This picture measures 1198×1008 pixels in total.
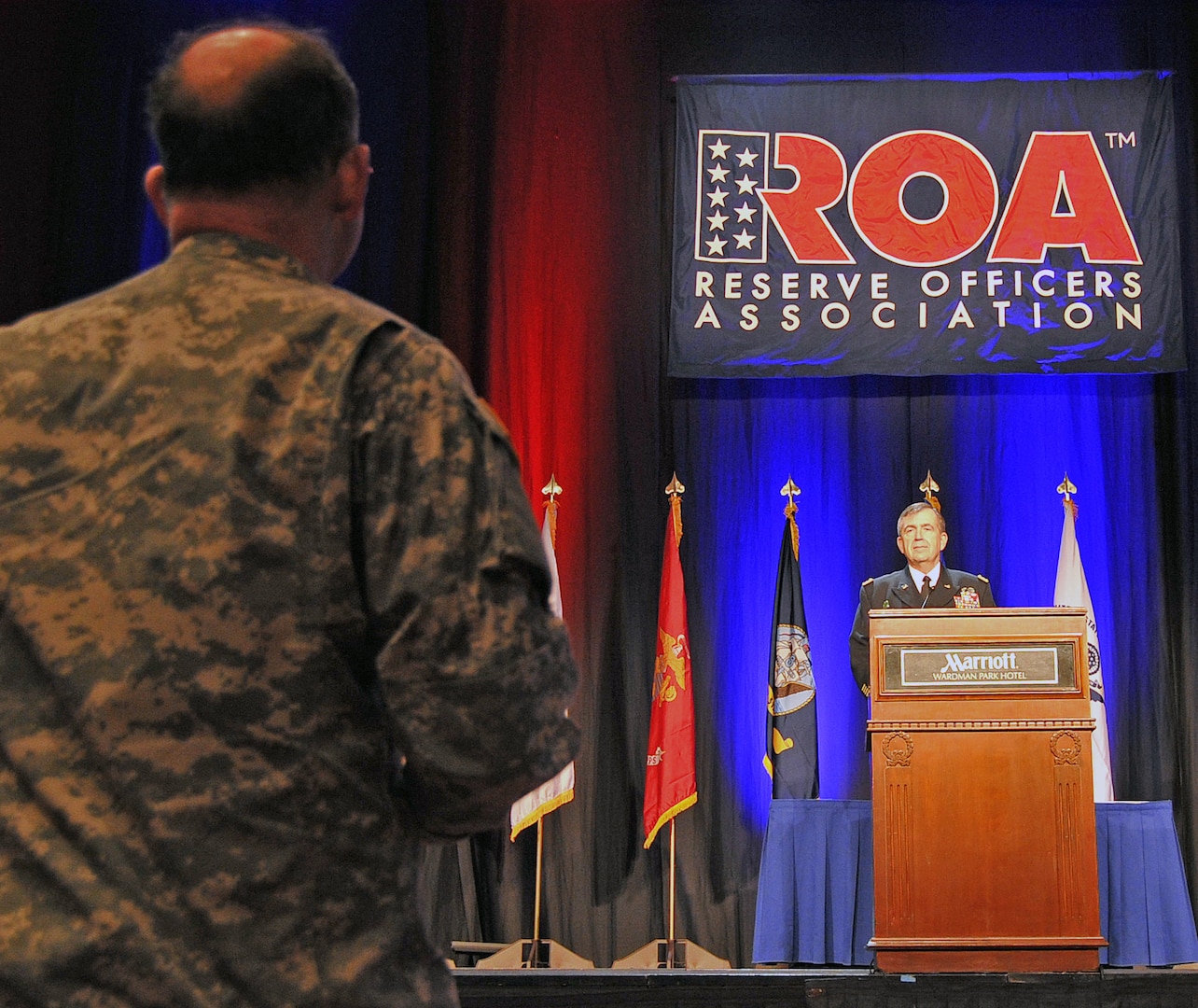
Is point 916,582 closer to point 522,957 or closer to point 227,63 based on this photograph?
point 522,957

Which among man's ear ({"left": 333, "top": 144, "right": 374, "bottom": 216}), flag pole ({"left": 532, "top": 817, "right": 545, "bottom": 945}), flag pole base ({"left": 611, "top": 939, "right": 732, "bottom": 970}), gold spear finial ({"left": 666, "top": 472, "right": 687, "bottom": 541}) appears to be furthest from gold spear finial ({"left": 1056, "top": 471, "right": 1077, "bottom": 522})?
man's ear ({"left": 333, "top": 144, "right": 374, "bottom": 216})

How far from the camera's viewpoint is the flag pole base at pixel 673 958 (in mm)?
6332

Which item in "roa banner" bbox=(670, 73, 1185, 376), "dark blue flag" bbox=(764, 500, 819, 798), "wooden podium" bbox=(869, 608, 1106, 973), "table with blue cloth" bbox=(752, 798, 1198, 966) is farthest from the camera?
"roa banner" bbox=(670, 73, 1185, 376)

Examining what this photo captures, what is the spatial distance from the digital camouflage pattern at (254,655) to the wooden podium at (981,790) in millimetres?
3422

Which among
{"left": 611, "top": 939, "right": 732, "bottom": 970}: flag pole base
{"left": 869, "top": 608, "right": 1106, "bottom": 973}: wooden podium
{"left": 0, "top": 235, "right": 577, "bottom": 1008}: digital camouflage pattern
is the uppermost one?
{"left": 0, "top": 235, "right": 577, "bottom": 1008}: digital camouflage pattern

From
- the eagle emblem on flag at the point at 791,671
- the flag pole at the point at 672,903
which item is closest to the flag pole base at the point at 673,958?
the flag pole at the point at 672,903

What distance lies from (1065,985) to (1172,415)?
14.1 ft

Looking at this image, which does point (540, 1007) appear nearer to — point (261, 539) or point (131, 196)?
point (261, 539)

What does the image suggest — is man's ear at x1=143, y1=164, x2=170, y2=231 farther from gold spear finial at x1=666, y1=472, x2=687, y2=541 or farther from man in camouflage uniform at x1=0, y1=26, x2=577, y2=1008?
gold spear finial at x1=666, y1=472, x2=687, y2=541

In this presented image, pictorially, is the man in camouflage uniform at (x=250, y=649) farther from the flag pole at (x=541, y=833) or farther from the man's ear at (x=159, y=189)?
the flag pole at (x=541, y=833)

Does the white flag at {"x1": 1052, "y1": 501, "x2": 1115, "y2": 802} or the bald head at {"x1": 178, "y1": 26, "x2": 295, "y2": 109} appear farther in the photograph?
the white flag at {"x1": 1052, "y1": 501, "x2": 1115, "y2": 802}

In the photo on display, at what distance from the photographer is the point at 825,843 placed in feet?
18.6

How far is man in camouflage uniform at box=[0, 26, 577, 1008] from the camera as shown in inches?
34.6

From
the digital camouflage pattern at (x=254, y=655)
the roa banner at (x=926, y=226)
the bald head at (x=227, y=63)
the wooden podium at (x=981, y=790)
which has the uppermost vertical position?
the roa banner at (x=926, y=226)
